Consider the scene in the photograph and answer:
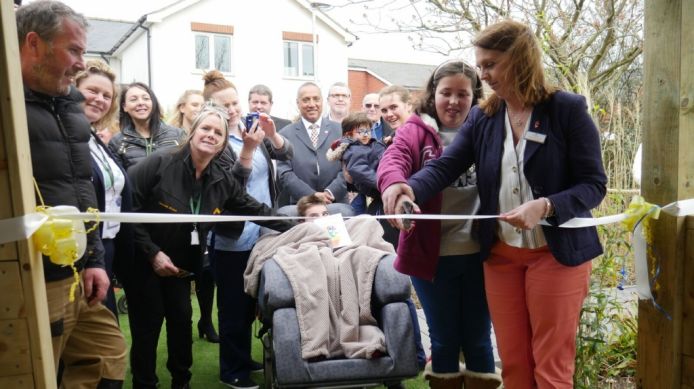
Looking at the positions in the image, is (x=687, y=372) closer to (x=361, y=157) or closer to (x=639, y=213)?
(x=639, y=213)

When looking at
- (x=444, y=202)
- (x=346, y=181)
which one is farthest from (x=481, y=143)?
(x=346, y=181)

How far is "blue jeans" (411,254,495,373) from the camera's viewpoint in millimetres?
2725

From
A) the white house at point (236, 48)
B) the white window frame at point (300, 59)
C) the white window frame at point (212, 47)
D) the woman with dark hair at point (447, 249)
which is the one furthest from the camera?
the white window frame at point (300, 59)

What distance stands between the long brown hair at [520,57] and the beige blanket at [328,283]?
1.42 m

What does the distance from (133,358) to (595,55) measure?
549cm

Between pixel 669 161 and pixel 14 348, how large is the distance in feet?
7.88

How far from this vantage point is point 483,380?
2.78m

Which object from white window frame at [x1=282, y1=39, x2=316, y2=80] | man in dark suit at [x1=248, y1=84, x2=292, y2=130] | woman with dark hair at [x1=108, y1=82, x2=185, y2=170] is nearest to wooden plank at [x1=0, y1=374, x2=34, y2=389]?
woman with dark hair at [x1=108, y1=82, x2=185, y2=170]

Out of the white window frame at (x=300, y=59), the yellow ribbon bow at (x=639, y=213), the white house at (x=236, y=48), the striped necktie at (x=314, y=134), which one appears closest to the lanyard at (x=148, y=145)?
the striped necktie at (x=314, y=134)

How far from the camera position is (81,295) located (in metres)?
2.37

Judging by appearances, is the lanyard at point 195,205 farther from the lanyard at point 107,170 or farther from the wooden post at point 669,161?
the wooden post at point 669,161

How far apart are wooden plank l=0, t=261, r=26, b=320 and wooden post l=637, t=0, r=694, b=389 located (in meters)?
2.30

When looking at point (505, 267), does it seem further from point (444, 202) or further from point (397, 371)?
point (397, 371)

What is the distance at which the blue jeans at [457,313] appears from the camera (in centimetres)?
272
